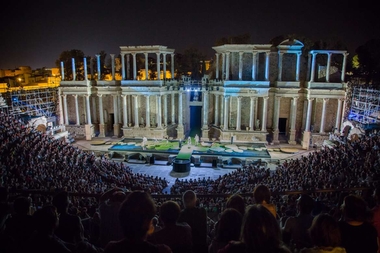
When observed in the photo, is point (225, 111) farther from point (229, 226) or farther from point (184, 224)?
point (229, 226)

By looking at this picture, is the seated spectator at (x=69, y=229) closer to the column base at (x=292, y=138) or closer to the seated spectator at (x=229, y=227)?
the seated spectator at (x=229, y=227)

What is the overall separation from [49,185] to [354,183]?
48.3 feet

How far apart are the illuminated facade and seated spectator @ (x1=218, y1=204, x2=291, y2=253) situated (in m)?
32.2

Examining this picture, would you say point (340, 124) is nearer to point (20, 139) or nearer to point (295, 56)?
point (295, 56)

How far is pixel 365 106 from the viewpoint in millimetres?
31578

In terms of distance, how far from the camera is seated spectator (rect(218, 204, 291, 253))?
3330 millimetres

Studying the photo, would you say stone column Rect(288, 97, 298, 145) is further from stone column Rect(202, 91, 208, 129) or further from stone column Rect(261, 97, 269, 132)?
stone column Rect(202, 91, 208, 129)

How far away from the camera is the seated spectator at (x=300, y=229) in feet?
17.4

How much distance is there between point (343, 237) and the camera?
4.50 meters

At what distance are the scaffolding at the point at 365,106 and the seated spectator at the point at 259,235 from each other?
88.6 feet

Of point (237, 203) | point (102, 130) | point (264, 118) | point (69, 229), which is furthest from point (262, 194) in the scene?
point (102, 130)

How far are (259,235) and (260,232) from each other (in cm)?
4

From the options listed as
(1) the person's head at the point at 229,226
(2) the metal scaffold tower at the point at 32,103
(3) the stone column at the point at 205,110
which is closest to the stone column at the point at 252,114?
(3) the stone column at the point at 205,110

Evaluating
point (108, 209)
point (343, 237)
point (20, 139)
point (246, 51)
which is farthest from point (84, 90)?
point (343, 237)
